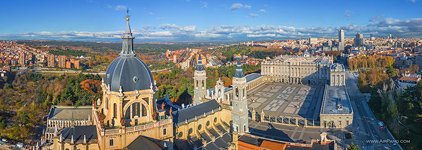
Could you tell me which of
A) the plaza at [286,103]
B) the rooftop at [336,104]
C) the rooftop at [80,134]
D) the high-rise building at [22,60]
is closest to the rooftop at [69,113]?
the rooftop at [80,134]

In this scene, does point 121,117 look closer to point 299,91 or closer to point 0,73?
point 299,91

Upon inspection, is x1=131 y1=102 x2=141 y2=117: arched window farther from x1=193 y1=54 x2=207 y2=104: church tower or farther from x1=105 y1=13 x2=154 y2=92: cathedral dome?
x1=193 y1=54 x2=207 y2=104: church tower

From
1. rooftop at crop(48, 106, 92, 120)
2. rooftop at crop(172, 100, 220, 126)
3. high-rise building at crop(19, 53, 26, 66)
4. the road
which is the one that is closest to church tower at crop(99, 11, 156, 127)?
rooftop at crop(172, 100, 220, 126)

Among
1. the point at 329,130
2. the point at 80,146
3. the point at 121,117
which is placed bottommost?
the point at 329,130

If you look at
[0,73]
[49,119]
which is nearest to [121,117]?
[49,119]

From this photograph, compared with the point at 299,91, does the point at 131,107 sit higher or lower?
higher

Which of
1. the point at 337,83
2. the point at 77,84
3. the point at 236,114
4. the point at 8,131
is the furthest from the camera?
the point at 337,83

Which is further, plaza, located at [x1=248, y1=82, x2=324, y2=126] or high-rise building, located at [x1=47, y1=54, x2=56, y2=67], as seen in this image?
high-rise building, located at [x1=47, y1=54, x2=56, y2=67]

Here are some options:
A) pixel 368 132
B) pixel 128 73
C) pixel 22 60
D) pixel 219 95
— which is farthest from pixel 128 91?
pixel 22 60

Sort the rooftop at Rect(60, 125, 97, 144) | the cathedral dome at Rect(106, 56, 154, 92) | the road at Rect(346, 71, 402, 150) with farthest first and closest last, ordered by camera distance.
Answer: the road at Rect(346, 71, 402, 150) → the rooftop at Rect(60, 125, 97, 144) → the cathedral dome at Rect(106, 56, 154, 92)
